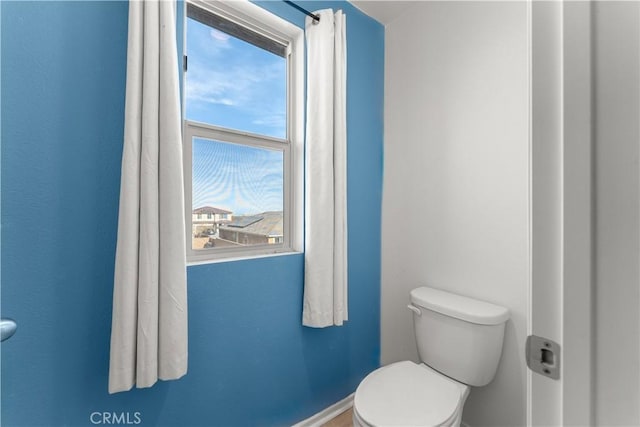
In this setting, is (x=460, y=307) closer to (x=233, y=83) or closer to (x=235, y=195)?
(x=235, y=195)

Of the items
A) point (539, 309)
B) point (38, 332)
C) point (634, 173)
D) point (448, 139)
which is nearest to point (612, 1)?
point (634, 173)

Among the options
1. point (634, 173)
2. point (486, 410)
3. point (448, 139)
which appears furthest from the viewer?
point (448, 139)

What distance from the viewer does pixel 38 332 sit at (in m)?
0.85

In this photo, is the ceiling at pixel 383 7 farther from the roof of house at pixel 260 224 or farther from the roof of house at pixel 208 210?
the roof of house at pixel 208 210

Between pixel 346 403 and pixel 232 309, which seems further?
pixel 346 403

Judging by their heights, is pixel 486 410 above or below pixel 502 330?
below

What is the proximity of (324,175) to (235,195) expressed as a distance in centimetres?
46

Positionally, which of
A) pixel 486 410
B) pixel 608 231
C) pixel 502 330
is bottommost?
pixel 486 410

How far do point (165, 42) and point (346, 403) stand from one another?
1.99 meters

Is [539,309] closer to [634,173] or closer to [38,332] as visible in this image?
[634,173]

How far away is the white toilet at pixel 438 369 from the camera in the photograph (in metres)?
1.04

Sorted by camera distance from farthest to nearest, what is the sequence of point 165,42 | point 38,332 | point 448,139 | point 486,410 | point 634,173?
point 448,139 → point 486,410 → point 165,42 → point 38,332 → point 634,173

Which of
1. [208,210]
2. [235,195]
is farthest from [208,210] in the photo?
[235,195]

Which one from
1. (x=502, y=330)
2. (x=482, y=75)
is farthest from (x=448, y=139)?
(x=502, y=330)
